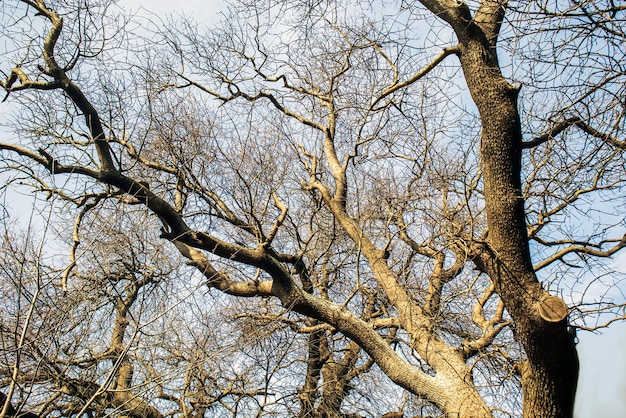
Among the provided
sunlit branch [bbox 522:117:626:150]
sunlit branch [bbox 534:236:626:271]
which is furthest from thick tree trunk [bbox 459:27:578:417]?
sunlit branch [bbox 534:236:626:271]

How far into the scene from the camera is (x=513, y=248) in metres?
3.64

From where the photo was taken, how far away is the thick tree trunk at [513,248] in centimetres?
341

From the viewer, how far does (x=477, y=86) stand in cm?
386

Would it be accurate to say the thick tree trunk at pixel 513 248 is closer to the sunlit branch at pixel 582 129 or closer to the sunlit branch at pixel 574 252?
the sunlit branch at pixel 582 129

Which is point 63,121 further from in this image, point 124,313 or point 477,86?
point 477,86

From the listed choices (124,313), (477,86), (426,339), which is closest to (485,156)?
(477,86)

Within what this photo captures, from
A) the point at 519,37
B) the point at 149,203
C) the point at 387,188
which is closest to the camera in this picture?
the point at 519,37

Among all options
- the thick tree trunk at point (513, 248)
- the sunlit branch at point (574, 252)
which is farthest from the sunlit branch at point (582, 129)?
the sunlit branch at point (574, 252)

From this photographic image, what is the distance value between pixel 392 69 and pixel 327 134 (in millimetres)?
1305

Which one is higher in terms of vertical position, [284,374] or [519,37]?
[519,37]

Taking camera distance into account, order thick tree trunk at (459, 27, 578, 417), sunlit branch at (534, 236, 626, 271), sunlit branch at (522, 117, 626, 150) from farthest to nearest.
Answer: sunlit branch at (534, 236, 626, 271) → thick tree trunk at (459, 27, 578, 417) → sunlit branch at (522, 117, 626, 150)

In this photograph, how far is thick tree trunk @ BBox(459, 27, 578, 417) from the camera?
134 inches

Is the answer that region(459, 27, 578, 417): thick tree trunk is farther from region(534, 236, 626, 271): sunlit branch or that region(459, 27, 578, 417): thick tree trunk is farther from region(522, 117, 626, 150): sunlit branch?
region(534, 236, 626, 271): sunlit branch

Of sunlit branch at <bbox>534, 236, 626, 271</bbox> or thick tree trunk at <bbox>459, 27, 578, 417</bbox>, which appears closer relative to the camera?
thick tree trunk at <bbox>459, 27, 578, 417</bbox>
